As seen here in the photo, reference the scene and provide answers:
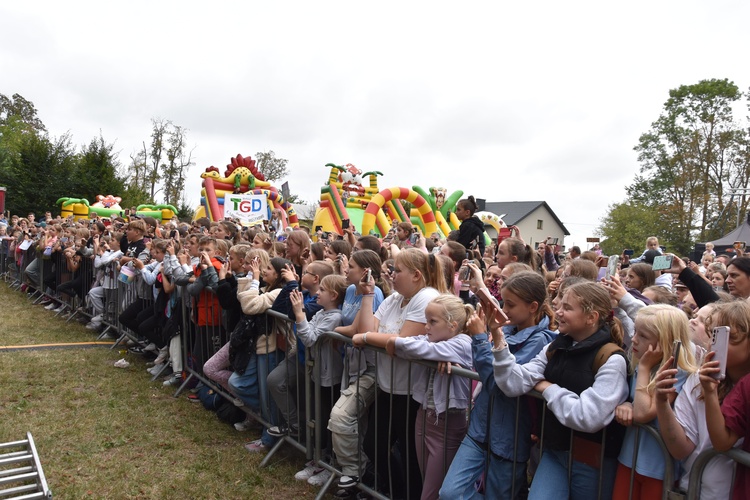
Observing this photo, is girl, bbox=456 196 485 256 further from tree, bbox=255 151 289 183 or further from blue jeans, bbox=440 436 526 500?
tree, bbox=255 151 289 183

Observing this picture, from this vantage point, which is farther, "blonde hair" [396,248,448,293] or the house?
the house

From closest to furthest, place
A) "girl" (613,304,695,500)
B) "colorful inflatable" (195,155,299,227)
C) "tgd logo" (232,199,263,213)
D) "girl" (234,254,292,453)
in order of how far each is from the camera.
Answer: "girl" (613,304,695,500), "girl" (234,254,292,453), "tgd logo" (232,199,263,213), "colorful inflatable" (195,155,299,227)

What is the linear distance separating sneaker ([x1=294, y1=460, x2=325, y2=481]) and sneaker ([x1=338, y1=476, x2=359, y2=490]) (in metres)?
0.48

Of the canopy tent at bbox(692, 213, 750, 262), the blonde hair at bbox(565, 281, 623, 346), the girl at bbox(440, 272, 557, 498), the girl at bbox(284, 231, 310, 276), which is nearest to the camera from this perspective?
the blonde hair at bbox(565, 281, 623, 346)

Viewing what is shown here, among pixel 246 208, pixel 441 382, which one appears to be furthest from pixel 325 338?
pixel 246 208

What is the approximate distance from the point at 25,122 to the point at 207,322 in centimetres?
6062

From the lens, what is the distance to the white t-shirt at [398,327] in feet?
11.3

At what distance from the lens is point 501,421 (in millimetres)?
2768

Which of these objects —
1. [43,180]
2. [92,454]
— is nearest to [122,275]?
[92,454]

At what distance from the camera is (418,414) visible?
3.33m

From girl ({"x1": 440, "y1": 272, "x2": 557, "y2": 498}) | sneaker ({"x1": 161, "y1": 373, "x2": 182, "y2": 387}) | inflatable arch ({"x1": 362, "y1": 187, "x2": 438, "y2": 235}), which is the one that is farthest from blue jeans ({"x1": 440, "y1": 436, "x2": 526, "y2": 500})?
inflatable arch ({"x1": 362, "y1": 187, "x2": 438, "y2": 235})

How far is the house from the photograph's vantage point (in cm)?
5931

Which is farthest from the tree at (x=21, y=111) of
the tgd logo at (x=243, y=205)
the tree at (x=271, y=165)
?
the tgd logo at (x=243, y=205)

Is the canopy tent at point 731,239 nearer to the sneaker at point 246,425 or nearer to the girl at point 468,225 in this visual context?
the girl at point 468,225
